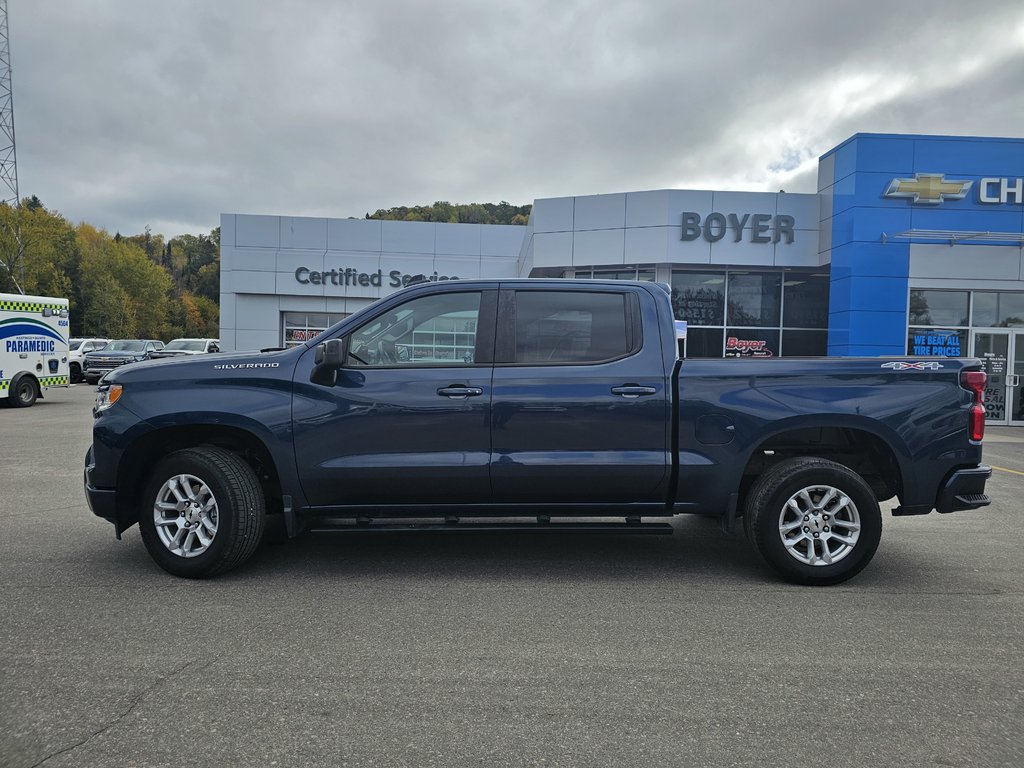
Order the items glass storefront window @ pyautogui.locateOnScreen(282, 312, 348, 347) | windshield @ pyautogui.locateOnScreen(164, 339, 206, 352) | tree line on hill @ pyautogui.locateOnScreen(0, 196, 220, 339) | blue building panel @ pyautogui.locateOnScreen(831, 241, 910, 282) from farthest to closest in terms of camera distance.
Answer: tree line on hill @ pyautogui.locateOnScreen(0, 196, 220, 339) → glass storefront window @ pyautogui.locateOnScreen(282, 312, 348, 347) → windshield @ pyautogui.locateOnScreen(164, 339, 206, 352) → blue building panel @ pyautogui.locateOnScreen(831, 241, 910, 282)

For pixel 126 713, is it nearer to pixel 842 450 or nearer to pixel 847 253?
pixel 842 450

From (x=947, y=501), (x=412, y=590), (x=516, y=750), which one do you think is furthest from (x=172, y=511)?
(x=947, y=501)

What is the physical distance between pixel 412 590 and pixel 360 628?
2.14 feet

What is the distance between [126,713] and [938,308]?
20.0 metres

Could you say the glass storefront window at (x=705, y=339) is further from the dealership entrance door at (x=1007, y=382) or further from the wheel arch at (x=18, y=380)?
the wheel arch at (x=18, y=380)

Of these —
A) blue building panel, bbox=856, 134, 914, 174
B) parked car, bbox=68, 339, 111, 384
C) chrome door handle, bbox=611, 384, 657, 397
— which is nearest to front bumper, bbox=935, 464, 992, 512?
chrome door handle, bbox=611, 384, 657, 397

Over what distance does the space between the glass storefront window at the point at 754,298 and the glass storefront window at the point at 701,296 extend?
0.29m

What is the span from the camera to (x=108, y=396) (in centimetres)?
475

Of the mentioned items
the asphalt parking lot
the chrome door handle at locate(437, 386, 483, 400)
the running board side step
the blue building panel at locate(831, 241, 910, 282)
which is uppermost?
the blue building panel at locate(831, 241, 910, 282)

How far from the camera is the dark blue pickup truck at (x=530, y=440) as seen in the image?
15.1ft

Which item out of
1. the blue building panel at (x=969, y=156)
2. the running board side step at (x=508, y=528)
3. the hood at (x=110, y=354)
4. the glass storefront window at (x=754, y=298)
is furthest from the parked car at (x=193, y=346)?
the running board side step at (x=508, y=528)

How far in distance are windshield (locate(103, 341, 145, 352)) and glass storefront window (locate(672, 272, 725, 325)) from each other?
861 inches

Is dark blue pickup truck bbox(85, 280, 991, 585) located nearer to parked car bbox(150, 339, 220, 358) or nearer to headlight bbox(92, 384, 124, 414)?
headlight bbox(92, 384, 124, 414)

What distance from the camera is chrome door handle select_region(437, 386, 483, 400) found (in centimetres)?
461
